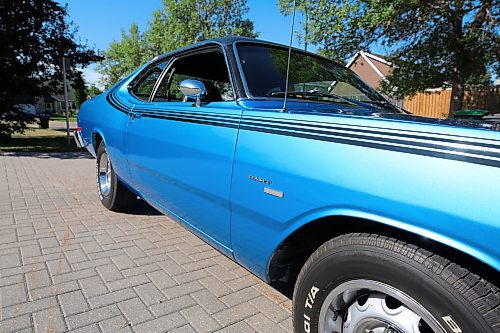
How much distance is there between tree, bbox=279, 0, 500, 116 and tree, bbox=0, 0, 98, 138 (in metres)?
8.41

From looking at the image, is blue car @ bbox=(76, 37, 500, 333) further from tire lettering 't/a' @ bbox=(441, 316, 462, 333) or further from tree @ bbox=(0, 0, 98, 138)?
tree @ bbox=(0, 0, 98, 138)

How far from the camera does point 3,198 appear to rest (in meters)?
4.77

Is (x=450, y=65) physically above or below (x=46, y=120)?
above

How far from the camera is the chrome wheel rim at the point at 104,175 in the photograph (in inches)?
168

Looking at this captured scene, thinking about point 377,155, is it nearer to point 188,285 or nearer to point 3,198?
point 188,285

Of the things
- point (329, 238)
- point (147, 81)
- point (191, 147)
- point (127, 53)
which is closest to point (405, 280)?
point (329, 238)

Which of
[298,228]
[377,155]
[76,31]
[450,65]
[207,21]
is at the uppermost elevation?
[207,21]

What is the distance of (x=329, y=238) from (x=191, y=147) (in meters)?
1.12

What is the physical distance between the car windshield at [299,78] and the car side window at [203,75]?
0.20 m

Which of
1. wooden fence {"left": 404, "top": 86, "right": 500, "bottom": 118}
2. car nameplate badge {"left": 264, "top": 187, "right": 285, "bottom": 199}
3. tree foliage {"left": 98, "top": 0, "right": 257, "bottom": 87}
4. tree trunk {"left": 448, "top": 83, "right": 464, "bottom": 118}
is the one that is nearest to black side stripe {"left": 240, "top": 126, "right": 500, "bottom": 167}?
car nameplate badge {"left": 264, "top": 187, "right": 285, "bottom": 199}

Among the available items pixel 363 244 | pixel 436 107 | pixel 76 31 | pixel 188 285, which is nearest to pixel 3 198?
pixel 188 285

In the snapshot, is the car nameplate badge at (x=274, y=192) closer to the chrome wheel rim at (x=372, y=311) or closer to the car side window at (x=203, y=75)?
the chrome wheel rim at (x=372, y=311)

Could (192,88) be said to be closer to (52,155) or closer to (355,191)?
(355,191)

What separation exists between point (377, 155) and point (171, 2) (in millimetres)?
32922
